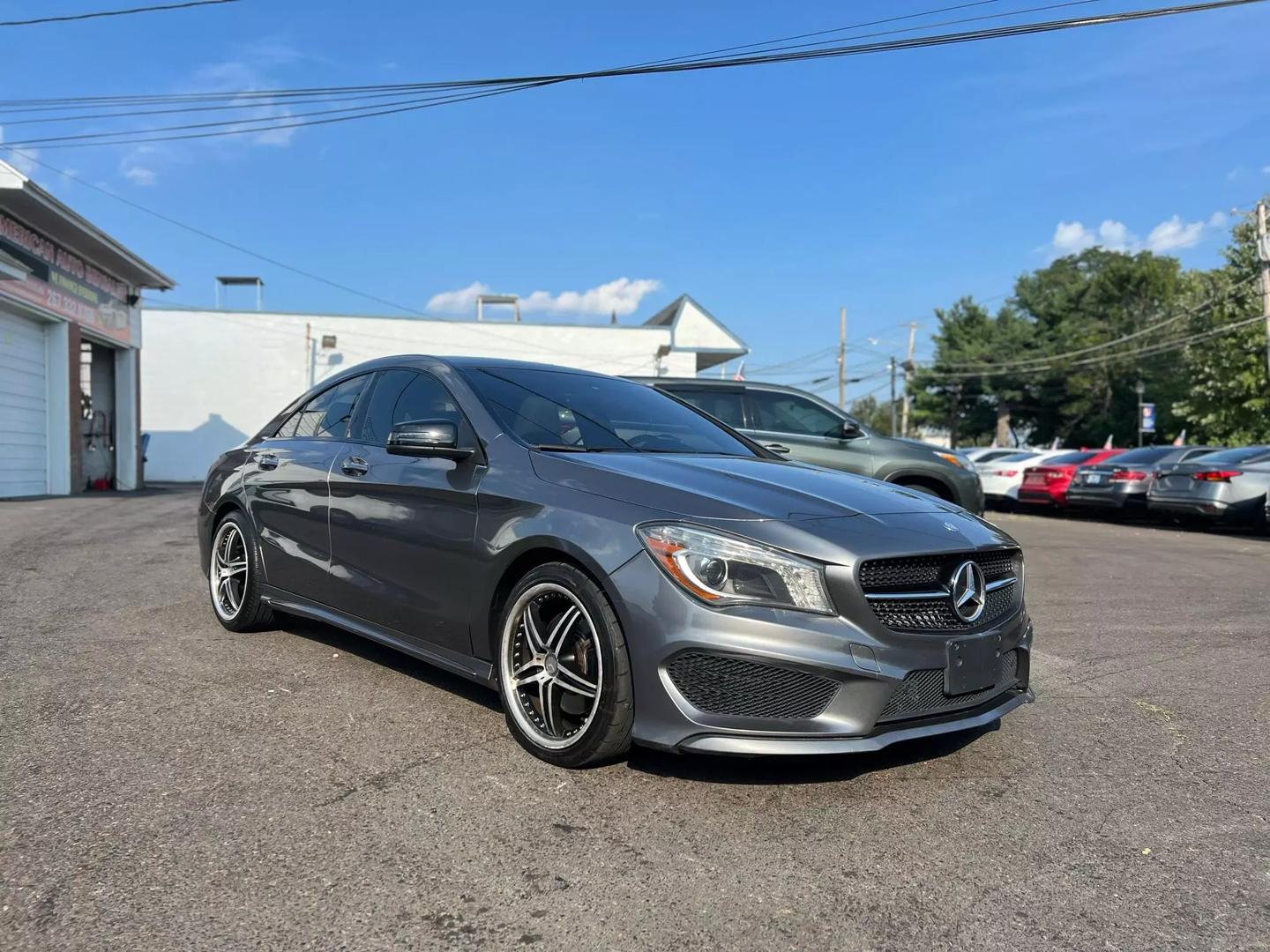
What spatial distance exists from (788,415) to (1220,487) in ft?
25.0

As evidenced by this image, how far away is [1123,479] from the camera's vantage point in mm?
16516

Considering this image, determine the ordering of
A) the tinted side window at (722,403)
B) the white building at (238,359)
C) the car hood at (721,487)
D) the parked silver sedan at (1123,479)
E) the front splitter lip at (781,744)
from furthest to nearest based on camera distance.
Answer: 1. the white building at (238,359)
2. the parked silver sedan at (1123,479)
3. the tinted side window at (722,403)
4. the car hood at (721,487)
5. the front splitter lip at (781,744)

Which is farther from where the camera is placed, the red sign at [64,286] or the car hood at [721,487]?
the red sign at [64,286]

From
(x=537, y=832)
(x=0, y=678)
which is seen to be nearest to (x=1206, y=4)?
(x=537, y=832)

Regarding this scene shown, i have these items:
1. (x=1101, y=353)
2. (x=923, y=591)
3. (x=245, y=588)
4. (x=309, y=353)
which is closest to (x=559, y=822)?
(x=923, y=591)

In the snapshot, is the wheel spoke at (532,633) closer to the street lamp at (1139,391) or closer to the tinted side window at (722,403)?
the tinted side window at (722,403)

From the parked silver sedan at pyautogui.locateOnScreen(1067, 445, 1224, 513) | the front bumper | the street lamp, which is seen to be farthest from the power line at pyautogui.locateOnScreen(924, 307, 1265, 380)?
the front bumper

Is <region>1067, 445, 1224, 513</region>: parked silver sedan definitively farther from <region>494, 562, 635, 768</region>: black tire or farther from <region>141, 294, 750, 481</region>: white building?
<region>141, 294, 750, 481</region>: white building

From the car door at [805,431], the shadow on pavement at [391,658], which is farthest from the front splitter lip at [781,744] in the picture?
the car door at [805,431]

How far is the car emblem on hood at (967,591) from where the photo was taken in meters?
3.26

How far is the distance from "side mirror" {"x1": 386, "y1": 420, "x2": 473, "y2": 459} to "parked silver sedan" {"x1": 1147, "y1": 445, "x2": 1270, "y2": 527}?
13.4 m

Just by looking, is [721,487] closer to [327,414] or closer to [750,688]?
[750,688]

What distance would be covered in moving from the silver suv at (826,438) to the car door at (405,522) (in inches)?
197

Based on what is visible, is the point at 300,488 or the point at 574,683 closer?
the point at 574,683
